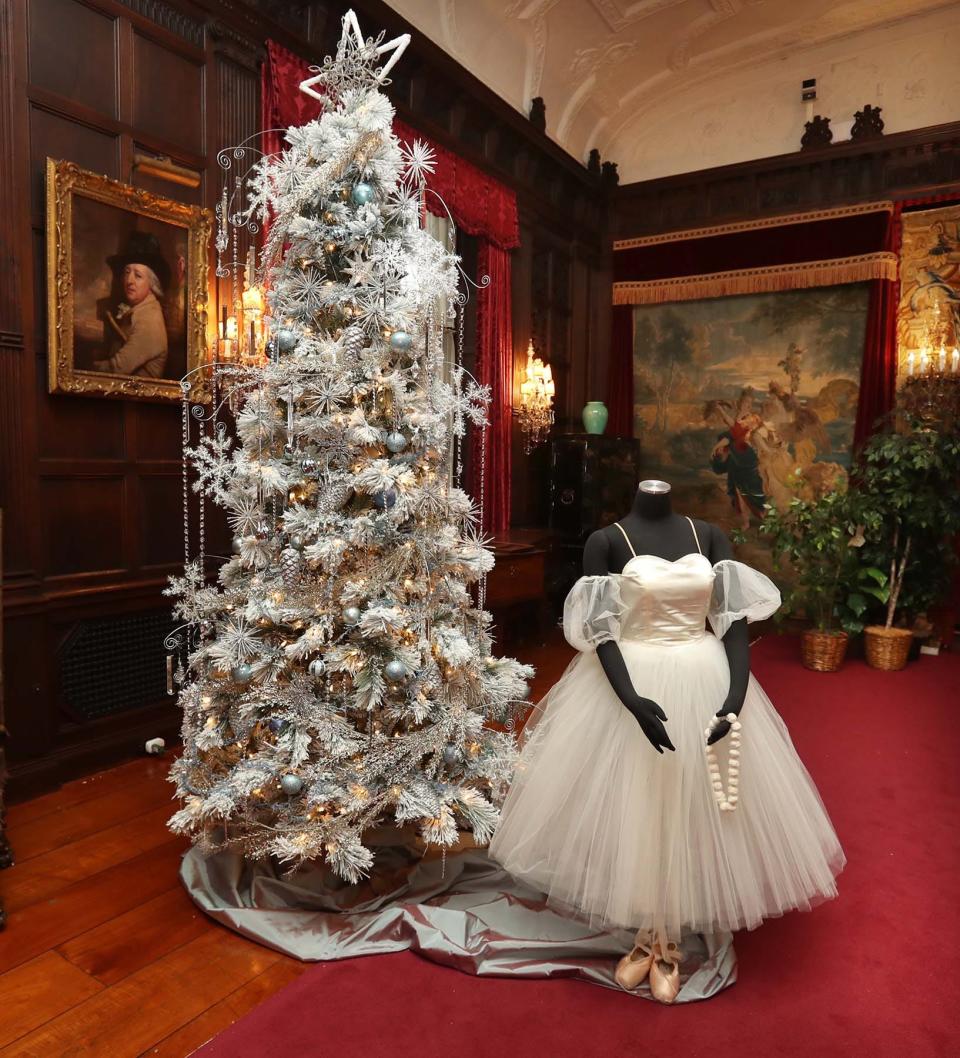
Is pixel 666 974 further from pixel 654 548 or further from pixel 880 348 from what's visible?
pixel 880 348

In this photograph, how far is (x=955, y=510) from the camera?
591cm

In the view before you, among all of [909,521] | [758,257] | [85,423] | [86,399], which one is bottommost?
[909,521]

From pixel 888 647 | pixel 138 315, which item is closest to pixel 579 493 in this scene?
pixel 888 647

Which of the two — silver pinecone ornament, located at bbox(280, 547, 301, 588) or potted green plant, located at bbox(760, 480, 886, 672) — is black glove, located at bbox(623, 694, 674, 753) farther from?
potted green plant, located at bbox(760, 480, 886, 672)

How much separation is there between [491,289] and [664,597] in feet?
16.4

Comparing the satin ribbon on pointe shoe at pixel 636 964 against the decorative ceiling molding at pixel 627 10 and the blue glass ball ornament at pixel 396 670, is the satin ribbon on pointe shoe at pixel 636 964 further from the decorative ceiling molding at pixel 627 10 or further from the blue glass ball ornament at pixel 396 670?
the decorative ceiling molding at pixel 627 10

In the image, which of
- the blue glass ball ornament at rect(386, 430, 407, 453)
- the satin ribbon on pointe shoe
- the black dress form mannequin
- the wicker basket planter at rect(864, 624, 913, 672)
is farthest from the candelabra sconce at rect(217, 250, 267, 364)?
the wicker basket planter at rect(864, 624, 913, 672)

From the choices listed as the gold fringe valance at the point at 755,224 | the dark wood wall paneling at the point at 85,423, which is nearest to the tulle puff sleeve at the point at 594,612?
the dark wood wall paneling at the point at 85,423

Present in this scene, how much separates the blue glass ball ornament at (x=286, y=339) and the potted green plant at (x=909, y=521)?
490 cm

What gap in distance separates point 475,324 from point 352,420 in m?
4.39

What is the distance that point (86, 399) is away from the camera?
150 inches

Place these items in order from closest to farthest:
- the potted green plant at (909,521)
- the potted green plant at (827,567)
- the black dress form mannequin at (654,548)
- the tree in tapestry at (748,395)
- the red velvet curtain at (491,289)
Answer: the black dress form mannequin at (654,548) → the potted green plant at (909,521) → the potted green plant at (827,567) → the red velvet curtain at (491,289) → the tree in tapestry at (748,395)

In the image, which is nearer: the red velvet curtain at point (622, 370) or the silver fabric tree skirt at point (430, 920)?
the silver fabric tree skirt at point (430, 920)

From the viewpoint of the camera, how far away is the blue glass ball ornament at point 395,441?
264 cm
